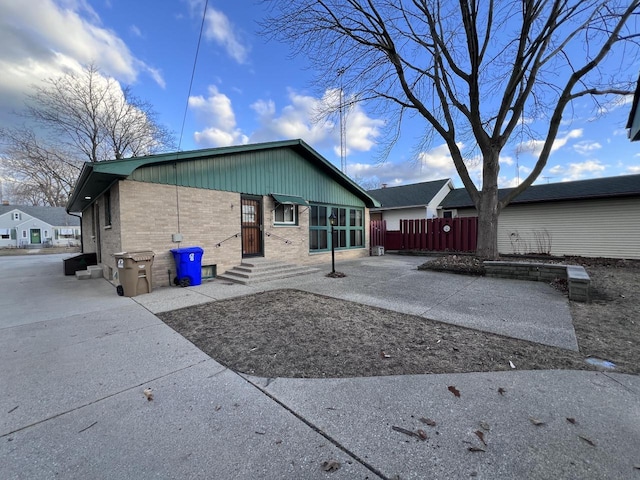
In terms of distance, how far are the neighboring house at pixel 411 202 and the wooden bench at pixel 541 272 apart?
11.2 m

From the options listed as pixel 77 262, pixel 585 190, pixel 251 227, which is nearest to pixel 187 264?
pixel 251 227

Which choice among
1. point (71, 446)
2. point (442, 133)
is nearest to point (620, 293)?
point (442, 133)

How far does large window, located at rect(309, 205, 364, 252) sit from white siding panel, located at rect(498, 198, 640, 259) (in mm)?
7705

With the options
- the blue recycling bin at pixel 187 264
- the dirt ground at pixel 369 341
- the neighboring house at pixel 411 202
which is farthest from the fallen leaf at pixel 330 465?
the neighboring house at pixel 411 202

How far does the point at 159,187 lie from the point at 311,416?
7095 mm

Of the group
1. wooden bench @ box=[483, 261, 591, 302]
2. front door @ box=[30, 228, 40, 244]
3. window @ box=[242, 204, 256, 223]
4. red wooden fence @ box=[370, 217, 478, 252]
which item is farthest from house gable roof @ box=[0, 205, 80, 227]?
wooden bench @ box=[483, 261, 591, 302]

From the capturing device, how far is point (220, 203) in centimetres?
834

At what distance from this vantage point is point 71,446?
1.83 meters

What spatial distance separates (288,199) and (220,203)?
8.06 feet

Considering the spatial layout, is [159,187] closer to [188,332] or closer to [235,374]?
[188,332]

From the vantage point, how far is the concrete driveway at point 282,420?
64.1 inches

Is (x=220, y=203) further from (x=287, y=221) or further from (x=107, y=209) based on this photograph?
(x=107, y=209)

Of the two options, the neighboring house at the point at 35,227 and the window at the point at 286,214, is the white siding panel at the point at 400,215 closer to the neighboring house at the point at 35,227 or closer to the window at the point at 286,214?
the window at the point at 286,214

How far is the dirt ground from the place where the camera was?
2848 millimetres
